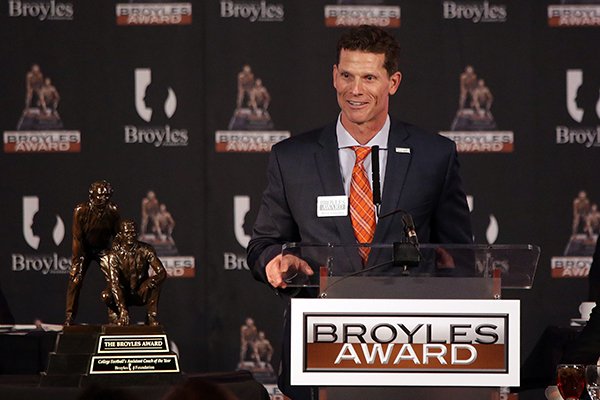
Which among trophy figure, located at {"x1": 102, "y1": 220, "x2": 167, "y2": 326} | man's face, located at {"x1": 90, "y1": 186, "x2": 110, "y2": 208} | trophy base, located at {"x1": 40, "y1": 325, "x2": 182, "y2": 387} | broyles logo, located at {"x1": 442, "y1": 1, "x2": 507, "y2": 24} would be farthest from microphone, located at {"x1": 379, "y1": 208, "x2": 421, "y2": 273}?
broyles logo, located at {"x1": 442, "y1": 1, "x2": 507, "y2": 24}

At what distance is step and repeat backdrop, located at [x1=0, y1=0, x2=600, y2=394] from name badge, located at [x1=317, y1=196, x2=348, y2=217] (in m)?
2.82

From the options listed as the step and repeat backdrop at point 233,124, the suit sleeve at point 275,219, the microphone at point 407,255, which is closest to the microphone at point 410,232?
the microphone at point 407,255

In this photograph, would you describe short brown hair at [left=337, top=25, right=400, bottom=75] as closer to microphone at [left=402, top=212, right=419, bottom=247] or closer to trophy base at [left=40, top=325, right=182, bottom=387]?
microphone at [left=402, top=212, right=419, bottom=247]

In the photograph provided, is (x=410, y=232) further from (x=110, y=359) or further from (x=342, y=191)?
(x=110, y=359)

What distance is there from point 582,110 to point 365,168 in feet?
10.3

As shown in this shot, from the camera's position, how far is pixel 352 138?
3791 mm

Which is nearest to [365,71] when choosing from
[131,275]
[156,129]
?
[131,275]

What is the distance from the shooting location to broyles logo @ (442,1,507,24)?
6.44m

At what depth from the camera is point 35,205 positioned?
638 cm

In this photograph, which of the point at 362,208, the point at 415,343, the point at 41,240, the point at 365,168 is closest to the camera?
the point at 415,343

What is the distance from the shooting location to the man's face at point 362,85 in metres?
3.64

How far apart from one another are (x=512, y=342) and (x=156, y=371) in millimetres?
1301

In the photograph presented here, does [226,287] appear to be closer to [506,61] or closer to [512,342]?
[506,61]

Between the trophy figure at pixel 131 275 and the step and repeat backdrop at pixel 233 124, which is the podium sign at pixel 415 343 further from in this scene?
the step and repeat backdrop at pixel 233 124
